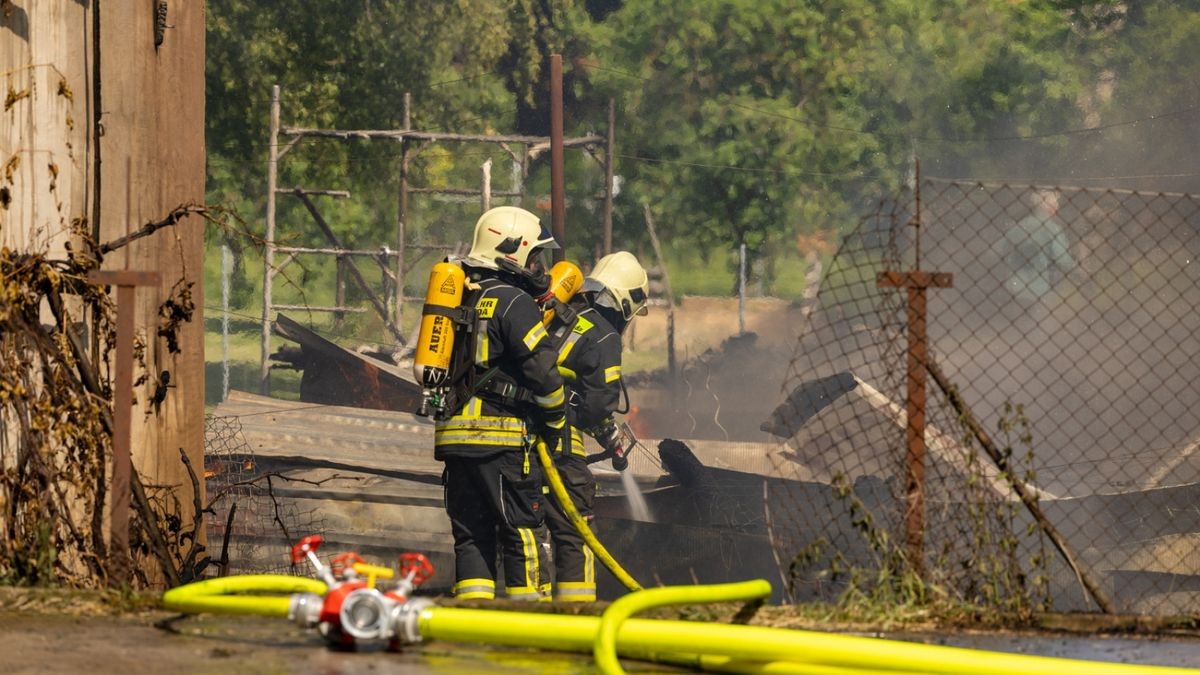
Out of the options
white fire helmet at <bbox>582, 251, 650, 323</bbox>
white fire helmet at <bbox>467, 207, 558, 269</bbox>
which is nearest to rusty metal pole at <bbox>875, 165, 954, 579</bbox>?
white fire helmet at <bbox>467, 207, 558, 269</bbox>

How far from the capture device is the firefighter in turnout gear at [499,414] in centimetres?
689

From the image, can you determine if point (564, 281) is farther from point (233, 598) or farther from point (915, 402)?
point (233, 598)

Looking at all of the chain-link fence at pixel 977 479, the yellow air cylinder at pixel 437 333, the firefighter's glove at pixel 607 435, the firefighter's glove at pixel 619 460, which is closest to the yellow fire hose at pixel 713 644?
the chain-link fence at pixel 977 479

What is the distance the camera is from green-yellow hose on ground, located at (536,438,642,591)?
7188 millimetres

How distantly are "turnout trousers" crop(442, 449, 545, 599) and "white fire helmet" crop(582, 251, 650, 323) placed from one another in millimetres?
1445

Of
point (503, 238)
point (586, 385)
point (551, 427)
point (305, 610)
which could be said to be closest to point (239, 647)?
point (305, 610)

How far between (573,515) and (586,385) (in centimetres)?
69

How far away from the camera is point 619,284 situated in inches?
328

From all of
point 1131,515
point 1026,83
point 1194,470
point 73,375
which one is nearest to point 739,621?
point 73,375

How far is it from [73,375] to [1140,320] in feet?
63.1

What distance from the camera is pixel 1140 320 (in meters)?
22.0

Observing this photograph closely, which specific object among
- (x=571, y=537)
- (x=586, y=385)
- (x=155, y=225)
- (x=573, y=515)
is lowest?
(x=571, y=537)

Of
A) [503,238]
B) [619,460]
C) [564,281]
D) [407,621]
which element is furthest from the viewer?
[619,460]

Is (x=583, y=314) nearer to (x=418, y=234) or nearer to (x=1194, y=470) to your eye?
(x=1194, y=470)
